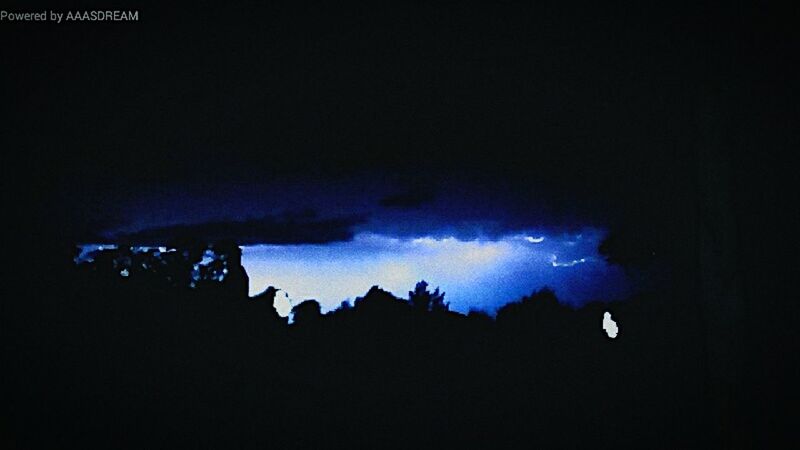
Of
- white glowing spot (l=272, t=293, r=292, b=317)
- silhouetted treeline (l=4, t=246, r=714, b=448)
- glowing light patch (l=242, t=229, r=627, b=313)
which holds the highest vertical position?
glowing light patch (l=242, t=229, r=627, b=313)

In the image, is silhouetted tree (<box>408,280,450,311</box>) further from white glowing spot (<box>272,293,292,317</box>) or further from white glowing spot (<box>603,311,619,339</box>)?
white glowing spot (<box>603,311,619,339</box>)

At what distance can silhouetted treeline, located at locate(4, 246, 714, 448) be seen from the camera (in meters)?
2.10

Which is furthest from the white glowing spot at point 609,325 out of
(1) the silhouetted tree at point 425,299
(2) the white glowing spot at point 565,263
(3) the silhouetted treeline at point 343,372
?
(1) the silhouetted tree at point 425,299

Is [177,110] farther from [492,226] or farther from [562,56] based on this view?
[562,56]

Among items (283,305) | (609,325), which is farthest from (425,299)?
(609,325)

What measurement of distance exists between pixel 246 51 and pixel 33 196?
1.11 metres

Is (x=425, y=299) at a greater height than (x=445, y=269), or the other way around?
(x=445, y=269)

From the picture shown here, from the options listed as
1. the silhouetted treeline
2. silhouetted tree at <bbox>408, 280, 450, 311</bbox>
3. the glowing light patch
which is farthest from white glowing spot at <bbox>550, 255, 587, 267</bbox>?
silhouetted tree at <bbox>408, 280, 450, 311</bbox>

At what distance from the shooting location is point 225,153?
221 centimetres

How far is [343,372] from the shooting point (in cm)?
213

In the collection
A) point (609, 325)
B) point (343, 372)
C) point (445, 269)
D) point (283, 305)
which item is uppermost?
point (445, 269)

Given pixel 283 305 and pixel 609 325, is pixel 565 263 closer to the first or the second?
pixel 609 325

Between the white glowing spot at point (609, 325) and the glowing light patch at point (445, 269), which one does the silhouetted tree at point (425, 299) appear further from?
the white glowing spot at point (609, 325)

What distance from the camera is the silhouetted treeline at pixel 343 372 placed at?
82.5 inches
